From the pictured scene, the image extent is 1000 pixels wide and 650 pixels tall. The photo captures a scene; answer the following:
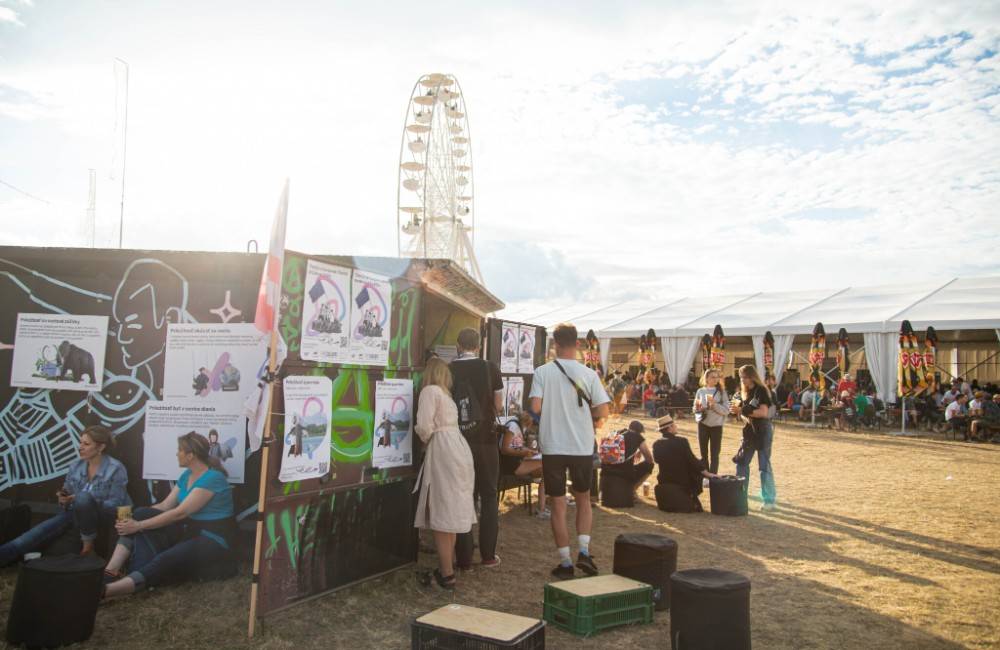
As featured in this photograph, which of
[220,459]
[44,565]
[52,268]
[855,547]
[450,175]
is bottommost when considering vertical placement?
[855,547]

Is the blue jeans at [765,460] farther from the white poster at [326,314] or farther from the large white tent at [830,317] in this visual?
the large white tent at [830,317]

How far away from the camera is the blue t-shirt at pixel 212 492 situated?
180 inches

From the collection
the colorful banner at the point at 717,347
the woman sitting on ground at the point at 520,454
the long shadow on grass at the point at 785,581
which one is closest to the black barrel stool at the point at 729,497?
the long shadow on grass at the point at 785,581

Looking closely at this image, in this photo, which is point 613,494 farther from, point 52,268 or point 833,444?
point 833,444

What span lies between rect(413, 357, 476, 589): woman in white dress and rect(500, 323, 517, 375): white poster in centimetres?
319

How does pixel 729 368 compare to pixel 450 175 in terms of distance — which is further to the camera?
pixel 729 368

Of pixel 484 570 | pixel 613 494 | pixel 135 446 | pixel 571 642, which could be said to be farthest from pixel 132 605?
pixel 613 494

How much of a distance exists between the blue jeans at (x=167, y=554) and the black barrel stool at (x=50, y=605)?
793 mm

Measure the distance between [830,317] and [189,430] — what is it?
20599 mm

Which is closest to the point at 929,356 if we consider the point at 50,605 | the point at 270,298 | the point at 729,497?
the point at 729,497

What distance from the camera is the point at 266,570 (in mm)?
3887

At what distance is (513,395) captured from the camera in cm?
812

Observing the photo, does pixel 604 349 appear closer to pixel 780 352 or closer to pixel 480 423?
pixel 780 352

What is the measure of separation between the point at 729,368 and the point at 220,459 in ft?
85.9
